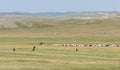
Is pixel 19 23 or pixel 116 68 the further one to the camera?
pixel 19 23

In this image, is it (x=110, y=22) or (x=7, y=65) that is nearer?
(x=7, y=65)

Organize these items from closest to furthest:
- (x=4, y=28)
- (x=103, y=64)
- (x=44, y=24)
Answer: (x=103, y=64) < (x=4, y=28) < (x=44, y=24)

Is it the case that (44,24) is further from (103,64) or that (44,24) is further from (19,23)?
(103,64)

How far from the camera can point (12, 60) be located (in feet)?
159

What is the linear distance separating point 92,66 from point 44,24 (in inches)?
5349

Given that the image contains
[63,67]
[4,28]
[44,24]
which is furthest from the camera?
[44,24]

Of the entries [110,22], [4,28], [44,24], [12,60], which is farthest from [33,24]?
[12,60]

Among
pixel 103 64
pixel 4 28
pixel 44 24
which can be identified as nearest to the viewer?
pixel 103 64

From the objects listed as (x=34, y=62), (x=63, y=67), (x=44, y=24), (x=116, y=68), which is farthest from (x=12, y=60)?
(x=44, y=24)

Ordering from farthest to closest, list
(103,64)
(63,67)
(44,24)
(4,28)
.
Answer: (44,24)
(4,28)
(103,64)
(63,67)

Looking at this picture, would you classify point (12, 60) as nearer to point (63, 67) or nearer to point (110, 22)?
point (63, 67)

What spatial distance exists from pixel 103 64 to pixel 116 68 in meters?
2.87

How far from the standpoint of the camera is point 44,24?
179 metres

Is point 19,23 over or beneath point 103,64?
over
